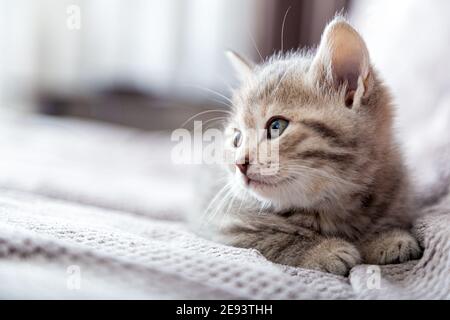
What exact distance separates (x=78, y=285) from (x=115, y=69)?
3.09 m

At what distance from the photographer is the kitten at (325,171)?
94 cm

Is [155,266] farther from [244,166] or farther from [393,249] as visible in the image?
[393,249]

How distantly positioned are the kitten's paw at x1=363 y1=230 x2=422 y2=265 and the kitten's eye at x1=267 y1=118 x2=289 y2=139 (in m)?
0.28

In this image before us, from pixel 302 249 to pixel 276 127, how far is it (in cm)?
25

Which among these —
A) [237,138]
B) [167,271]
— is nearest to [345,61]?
[237,138]

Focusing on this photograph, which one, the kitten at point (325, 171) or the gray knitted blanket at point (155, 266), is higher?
the kitten at point (325, 171)

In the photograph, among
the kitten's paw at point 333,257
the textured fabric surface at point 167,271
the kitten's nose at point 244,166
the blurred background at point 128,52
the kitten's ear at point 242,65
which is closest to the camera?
the textured fabric surface at point 167,271

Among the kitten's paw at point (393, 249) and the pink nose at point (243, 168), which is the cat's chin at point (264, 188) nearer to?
the pink nose at point (243, 168)

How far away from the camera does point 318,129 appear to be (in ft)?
3.16

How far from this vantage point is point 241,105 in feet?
3.75

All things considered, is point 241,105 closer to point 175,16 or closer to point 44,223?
point 44,223

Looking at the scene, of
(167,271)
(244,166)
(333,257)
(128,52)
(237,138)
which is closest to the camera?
(167,271)

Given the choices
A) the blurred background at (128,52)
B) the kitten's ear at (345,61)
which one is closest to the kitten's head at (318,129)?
the kitten's ear at (345,61)

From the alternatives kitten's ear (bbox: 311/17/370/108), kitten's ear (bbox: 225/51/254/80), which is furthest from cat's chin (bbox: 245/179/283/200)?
kitten's ear (bbox: 225/51/254/80)
